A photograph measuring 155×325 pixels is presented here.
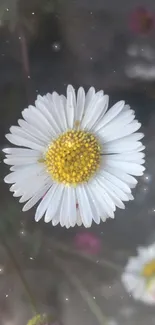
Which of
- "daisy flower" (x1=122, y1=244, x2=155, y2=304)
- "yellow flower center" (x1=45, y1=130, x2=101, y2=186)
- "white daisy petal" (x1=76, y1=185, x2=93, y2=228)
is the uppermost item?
"yellow flower center" (x1=45, y1=130, x2=101, y2=186)

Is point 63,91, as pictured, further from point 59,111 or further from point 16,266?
point 16,266

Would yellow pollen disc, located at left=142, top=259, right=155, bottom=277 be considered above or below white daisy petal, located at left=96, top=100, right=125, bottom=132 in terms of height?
below

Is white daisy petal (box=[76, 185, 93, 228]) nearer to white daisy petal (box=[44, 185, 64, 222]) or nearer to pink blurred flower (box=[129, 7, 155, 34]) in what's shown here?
white daisy petal (box=[44, 185, 64, 222])

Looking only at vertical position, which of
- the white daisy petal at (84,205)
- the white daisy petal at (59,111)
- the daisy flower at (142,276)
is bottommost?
the daisy flower at (142,276)

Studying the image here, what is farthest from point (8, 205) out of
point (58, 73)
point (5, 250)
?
point (58, 73)

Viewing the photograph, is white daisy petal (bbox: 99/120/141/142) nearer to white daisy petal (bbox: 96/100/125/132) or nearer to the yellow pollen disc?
white daisy petal (bbox: 96/100/125/132)

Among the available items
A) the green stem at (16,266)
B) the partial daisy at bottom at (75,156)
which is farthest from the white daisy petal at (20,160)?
the green stem at (16,266)

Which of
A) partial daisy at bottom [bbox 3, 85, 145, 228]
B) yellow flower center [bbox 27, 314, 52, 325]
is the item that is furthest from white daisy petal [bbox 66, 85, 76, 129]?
yellow flower center [bbox 27, 314, 52, 325]

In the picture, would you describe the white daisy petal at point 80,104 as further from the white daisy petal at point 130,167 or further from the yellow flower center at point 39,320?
the yellow flower center at point 39,320

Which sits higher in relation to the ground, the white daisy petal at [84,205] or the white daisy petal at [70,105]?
the white daisy petal at [70,105]
